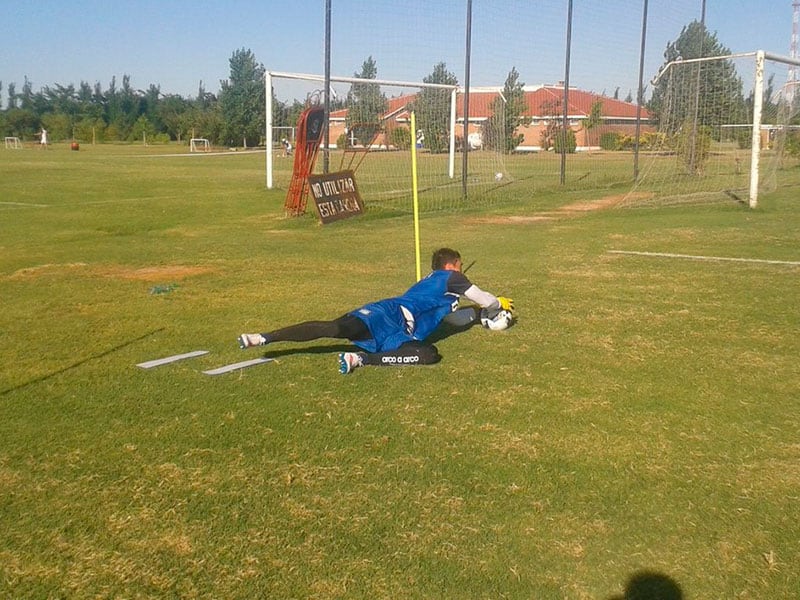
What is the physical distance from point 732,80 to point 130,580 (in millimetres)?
24654

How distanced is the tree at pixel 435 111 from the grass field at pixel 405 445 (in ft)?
58.2

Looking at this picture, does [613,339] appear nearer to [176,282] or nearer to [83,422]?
[83,422]

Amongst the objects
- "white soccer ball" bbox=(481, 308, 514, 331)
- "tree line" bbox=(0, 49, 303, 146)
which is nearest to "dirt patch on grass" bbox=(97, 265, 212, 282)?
"white soccer ball" bbox=(481, 308, 514, 331)

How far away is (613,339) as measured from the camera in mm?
7570

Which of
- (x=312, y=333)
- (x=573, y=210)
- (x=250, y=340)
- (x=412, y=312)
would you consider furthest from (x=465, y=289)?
(x=573, y=210)

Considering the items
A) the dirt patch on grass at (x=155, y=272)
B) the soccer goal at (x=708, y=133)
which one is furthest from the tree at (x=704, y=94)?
the dirt patch on grass at (x=155, y=272)

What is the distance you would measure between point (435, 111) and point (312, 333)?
23818 millimetres

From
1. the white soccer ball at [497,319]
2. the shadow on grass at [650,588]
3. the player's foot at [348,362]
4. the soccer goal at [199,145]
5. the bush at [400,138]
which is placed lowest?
the shadow on grass at [650,588]

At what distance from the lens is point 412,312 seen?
6855mm

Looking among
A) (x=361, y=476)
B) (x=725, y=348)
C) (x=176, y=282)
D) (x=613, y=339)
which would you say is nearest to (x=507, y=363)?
(x=613, y=339)

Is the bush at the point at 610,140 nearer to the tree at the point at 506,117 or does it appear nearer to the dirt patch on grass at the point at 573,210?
the tree at the point at 506,117

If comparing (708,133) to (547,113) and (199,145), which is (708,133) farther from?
(199,145)

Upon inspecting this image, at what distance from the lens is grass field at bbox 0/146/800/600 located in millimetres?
3672

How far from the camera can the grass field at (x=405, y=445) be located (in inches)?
145
